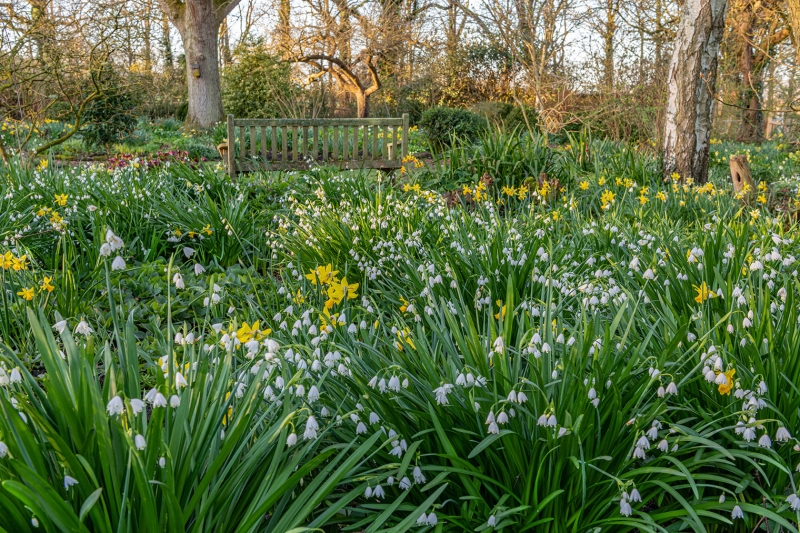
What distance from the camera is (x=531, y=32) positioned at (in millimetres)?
10453

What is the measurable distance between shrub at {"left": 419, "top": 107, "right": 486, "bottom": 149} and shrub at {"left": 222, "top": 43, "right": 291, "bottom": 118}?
4345mm

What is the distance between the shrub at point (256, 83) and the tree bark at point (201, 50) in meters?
0.74

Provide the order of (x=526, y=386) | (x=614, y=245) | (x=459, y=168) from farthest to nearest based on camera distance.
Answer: (x=459, y=168)
(x=614, y=245)
(x=526, y=386)

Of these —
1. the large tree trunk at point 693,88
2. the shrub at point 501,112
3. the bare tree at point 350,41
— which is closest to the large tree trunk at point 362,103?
the bare tree at point 350,41

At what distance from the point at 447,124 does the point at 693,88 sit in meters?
8.42

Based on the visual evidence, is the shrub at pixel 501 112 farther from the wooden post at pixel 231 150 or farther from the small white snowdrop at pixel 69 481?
the small white snowdrop at pixel 69 481

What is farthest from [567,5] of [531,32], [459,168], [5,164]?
[5,164]

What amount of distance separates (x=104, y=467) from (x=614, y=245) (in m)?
3.35

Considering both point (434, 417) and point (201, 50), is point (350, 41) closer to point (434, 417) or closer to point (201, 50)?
point (201, 50)

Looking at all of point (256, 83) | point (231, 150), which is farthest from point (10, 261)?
point (256, 83)

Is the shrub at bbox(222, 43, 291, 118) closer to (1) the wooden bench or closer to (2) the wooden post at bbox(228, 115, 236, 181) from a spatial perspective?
(1) the wooden bench

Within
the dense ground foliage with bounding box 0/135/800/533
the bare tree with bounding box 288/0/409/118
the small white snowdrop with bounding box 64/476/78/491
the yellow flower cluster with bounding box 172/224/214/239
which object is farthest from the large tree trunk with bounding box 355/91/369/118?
the small white snowdrop with bounding box 64/476/78/491

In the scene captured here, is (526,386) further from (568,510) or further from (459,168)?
(459,168)

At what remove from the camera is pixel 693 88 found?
670cm
